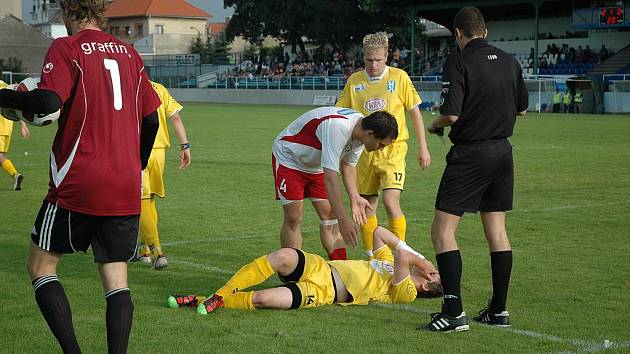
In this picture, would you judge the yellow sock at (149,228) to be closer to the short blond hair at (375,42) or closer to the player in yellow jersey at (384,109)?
the player in yellow jersey at (384,109)

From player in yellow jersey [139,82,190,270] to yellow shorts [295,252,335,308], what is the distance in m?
2.14

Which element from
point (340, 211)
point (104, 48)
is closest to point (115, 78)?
point (104, 48)

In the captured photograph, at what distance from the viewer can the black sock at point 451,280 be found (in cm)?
641

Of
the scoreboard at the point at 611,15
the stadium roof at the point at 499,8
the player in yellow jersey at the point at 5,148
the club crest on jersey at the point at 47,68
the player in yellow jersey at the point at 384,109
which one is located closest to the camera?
the club crest on jersey at the point at 47,68

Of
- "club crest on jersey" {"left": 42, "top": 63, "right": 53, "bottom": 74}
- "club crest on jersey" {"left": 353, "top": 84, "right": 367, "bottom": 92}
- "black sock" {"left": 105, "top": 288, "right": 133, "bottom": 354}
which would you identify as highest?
"club crest on jersey" {"left": 42, "top": 63, "right": 53, "bottom": 74}

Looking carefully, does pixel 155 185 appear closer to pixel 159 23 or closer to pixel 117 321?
pixel 117 321

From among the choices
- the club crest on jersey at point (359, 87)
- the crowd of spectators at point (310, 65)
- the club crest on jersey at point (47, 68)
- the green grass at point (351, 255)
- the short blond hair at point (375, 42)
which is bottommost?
the green grass at point (351, 255)

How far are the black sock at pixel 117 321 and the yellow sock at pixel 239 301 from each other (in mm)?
1944

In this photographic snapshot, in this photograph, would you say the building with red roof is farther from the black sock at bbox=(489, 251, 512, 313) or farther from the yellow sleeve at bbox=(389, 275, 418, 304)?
the black sock at bbox=(489, 251, 512, 313)

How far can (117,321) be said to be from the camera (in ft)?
16.4

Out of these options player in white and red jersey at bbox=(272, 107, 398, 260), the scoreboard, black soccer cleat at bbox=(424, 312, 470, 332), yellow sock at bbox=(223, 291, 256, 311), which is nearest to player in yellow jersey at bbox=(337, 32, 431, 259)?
player in white and red jersey at bbox=(272, 107, 398, 260)

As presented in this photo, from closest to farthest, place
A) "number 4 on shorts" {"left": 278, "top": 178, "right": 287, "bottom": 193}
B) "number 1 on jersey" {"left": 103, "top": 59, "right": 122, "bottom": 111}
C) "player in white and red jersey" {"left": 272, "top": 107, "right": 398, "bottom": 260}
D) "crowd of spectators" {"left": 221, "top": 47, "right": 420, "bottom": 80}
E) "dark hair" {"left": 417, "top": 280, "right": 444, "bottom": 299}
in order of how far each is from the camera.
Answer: "number 1 on jersey" {"left": 103, "top": 59, "right": 122, "bottom": 111}, "player in white and red jersey" {"left": 272, "top": 107, "right": 398, "bottom": 260}, "dark hair" {"left": 417, "top": 280, "right": 444, "bottom": 299}, "number 4 on shorts" {"left": 278, "top": 178, "right": 287, "bottom": 193}, "crowd of spectators" {"left": 221, "top": 47, "right": 420, "bottom": 80}

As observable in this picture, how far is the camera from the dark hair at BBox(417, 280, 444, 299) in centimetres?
739

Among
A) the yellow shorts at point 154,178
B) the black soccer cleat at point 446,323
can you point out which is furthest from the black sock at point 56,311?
the yellow shorts at point 154,178
